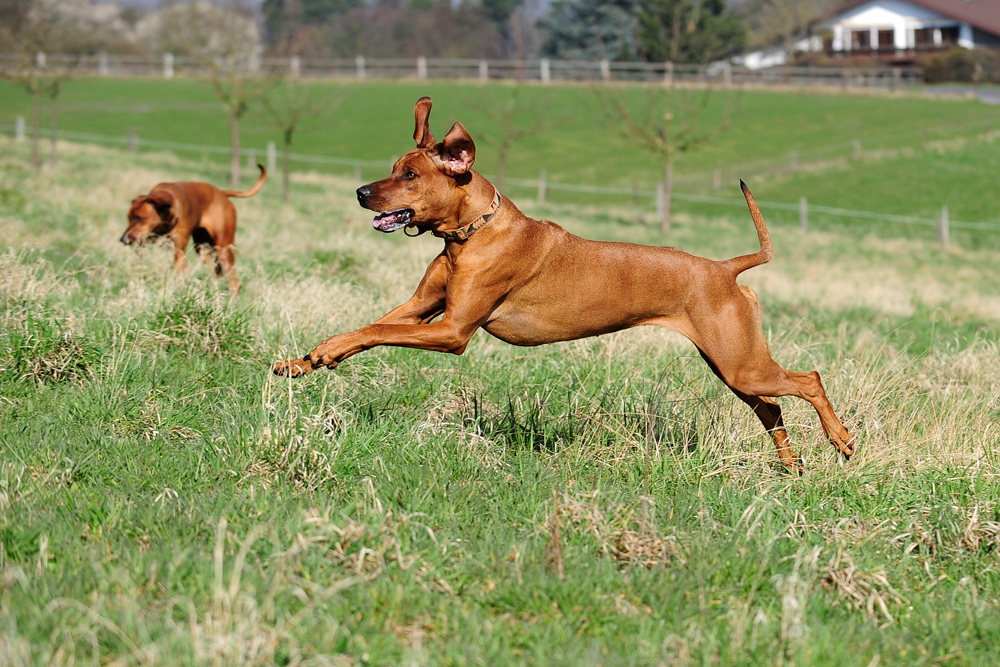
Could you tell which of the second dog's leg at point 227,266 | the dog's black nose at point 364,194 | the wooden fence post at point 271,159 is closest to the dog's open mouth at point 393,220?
the dog's black nose at point 364,194

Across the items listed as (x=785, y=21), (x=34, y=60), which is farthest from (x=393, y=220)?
(x=785, y=21)

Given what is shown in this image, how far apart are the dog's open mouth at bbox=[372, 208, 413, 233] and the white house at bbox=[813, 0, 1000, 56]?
79.3m

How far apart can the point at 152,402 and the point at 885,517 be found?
3723 millimetres

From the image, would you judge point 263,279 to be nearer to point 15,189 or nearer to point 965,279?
point 15,189

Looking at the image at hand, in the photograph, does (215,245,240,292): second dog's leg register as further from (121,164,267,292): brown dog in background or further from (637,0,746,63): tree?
(637,0,746,63): tree

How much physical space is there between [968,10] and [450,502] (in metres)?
85.7

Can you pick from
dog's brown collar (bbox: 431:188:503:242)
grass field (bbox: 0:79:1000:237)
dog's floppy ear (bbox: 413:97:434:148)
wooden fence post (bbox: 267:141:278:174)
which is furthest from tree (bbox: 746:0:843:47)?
dog's brown collar (bbox: 431:188:503:242)

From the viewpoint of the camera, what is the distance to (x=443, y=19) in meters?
98.7

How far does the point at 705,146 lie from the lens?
47531 millimetres

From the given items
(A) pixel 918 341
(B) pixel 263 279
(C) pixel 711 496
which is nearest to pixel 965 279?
(A) pixel 918 341

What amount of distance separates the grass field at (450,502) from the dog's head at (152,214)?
2.17 m

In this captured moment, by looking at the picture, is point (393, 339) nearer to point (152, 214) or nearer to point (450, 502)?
point (450, 502)

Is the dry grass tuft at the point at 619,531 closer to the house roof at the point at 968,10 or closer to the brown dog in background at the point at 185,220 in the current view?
the brown dog in background at the point at 185,220

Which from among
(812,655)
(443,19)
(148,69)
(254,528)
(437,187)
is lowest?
(812,655)
